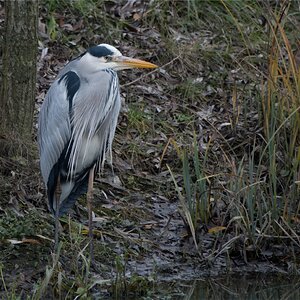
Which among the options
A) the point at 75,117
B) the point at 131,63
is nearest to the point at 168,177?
the point at 75,117

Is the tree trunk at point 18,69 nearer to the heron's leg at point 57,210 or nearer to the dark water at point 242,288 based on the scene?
the heron's leg at point 57,210

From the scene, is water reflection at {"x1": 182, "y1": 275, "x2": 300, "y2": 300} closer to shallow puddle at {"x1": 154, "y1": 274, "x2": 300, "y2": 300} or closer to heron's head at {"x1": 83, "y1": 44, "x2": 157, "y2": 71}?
shallow puddle at {"x1": 154, "y1": 274, "x2": 300, "y2": 300}

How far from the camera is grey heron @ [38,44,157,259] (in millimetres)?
6531

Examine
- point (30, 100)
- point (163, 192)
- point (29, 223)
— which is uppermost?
point (30, 100)

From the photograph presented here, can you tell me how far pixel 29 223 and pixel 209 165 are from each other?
2.14m

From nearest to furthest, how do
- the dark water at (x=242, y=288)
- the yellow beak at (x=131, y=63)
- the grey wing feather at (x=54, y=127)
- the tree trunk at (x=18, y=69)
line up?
the dark water at (x=242, y=288) → the yellow beak at (x=131, y=63) → the grey wing feather at (x=54, y=127) → the tree trunk at (x=18, y=69)

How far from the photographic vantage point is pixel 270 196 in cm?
659

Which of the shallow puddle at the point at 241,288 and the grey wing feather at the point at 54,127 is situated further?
the grey wing feather at the point at 54,127

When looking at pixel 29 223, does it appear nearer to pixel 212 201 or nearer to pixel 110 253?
pixel 110 253

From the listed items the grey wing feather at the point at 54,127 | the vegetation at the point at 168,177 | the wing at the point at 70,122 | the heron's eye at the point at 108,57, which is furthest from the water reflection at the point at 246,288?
the heron's eye at the point at 108,57

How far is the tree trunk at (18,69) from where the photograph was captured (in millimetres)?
7008

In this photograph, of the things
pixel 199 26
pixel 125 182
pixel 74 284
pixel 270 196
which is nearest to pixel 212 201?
pixel 270 196

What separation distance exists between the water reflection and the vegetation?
12cm

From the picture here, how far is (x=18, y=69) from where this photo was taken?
7.09 m
